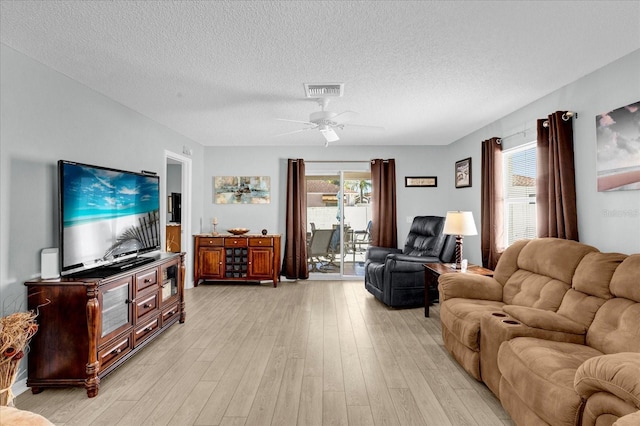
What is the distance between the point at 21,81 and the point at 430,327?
165 inches

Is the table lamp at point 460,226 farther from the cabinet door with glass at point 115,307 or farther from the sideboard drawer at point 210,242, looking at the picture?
the sideboard drawer at point 210,242

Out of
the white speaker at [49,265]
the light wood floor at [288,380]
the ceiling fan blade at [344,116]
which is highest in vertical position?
the ceiling fan blade at [344,116]

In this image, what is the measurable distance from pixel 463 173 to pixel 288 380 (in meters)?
4.29

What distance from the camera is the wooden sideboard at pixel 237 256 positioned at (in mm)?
5855

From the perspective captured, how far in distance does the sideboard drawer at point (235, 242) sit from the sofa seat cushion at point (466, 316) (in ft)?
11.8

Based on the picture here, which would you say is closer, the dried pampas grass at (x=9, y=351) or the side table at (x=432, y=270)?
the dried pampas grass at (x=9, y=351)

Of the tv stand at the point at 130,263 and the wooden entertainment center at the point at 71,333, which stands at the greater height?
the tv stand at the point at 130,263

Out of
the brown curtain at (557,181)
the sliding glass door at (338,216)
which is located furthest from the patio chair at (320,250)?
the brown curtain at (557,181)

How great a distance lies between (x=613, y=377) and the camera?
145 centimetres

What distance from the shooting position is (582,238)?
3053mm

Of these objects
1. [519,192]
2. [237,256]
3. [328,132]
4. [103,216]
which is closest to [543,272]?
[519,192]

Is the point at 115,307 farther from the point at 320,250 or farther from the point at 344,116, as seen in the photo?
the point at 320,250

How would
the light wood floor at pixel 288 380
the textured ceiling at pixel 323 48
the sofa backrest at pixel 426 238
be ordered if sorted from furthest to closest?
the sofa backrest at pixel 426 238 → the light wood floor at pixel 288 380 → the textured ceiling at pixel 323 48

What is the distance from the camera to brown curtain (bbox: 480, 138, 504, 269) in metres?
4.28
